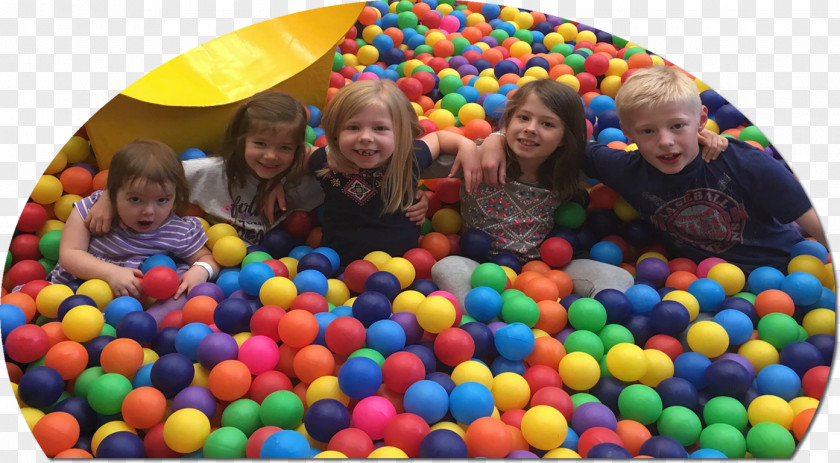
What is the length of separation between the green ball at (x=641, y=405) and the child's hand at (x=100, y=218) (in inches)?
53.3

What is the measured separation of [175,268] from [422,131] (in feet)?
2.59

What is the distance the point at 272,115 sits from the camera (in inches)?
81.7

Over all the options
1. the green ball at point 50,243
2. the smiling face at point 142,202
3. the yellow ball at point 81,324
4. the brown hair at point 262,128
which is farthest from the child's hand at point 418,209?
the green ball at point 50,243

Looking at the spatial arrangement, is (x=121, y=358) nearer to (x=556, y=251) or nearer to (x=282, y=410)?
(x=282, y=410)

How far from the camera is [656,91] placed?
186cm

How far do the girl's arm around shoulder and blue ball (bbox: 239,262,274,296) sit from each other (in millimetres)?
A: 588

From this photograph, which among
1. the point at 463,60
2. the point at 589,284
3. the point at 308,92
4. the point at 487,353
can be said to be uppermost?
the point at 463,60

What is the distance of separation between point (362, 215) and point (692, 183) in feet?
2.91

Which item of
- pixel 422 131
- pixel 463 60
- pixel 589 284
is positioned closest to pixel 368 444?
pixel 589 284

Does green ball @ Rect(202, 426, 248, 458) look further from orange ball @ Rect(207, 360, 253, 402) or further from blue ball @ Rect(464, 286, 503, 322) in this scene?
blue ball @ Rect(464, 286, 503, 322)

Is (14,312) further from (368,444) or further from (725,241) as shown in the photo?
(725,241)

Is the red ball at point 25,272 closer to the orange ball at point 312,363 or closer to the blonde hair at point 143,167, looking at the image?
the blonde hair at point 143,167

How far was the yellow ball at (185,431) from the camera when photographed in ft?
4.82

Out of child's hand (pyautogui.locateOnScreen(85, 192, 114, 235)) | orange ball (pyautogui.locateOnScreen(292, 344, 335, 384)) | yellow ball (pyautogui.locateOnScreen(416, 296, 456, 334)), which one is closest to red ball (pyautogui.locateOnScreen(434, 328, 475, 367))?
yellow ball (pyautogui.locateOnScreen(416, 296, 456, 334))
